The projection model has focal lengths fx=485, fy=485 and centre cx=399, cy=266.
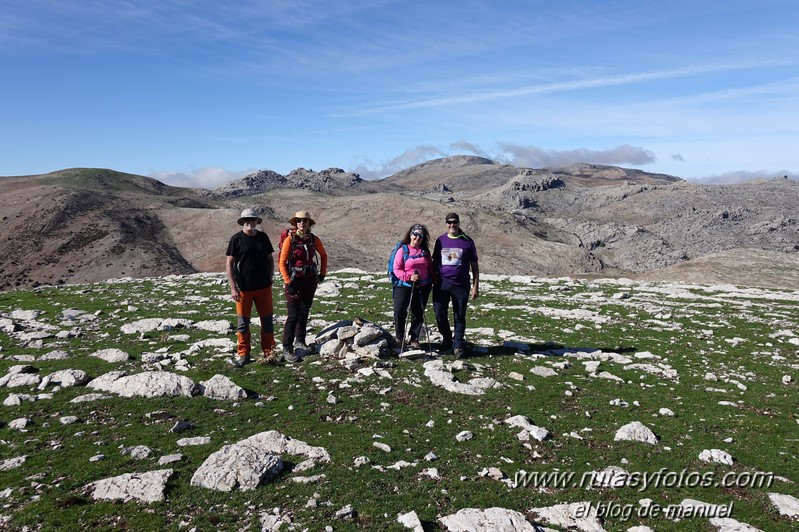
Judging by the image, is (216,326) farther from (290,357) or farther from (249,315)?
(290,357)

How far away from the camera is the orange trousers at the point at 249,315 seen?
10.4m

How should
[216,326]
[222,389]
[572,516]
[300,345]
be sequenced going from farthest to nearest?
[216,326], [300,345], [222,389], [572,516]

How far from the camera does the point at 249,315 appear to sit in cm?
1051

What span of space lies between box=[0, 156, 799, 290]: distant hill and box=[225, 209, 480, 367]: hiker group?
39969mm

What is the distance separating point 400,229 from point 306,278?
67.0 metres

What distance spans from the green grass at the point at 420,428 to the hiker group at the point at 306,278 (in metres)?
0.88

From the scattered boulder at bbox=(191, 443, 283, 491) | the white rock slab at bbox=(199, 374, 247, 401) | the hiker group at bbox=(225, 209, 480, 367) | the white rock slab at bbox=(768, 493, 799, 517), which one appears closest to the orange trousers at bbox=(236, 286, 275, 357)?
the hiker group at bbox=(225, 209, 480, 367)

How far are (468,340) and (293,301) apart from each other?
16.7 feet

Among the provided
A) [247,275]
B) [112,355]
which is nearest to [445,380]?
[247,275]

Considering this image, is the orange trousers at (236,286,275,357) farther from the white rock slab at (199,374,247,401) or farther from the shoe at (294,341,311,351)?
the white rock slab at (199,374,247,401)

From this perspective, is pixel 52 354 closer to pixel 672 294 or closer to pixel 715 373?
pixel 715 373

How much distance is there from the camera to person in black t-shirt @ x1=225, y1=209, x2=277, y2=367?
10305mm

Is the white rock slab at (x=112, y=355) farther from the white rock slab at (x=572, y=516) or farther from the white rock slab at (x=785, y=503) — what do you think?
the white rock slab at (x=785, y=503)

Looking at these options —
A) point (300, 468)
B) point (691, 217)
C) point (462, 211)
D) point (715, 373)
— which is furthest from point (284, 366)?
point (691, 217)
